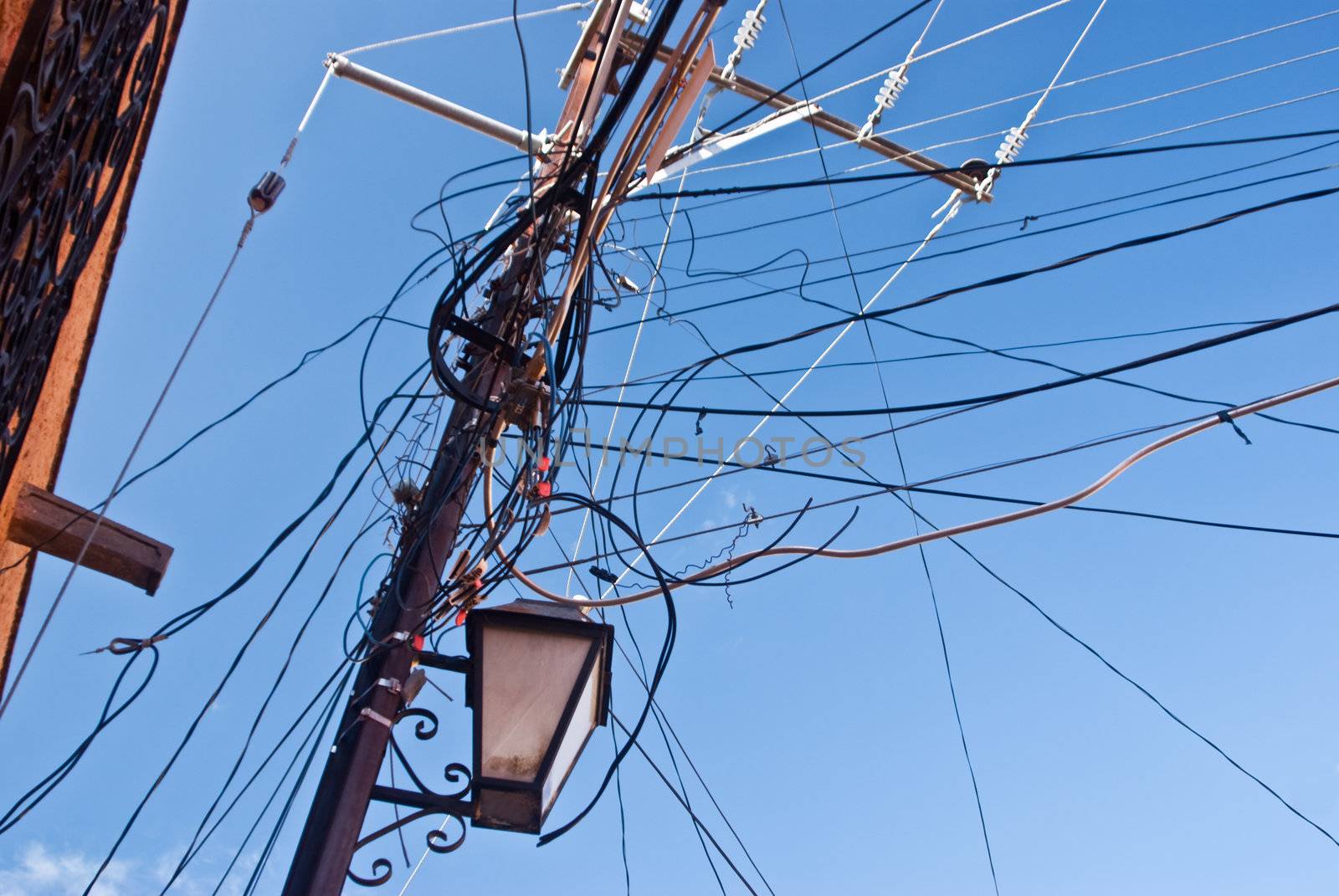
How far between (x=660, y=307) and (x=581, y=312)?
1125 mm

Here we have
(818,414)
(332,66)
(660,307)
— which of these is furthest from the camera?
(332,66)

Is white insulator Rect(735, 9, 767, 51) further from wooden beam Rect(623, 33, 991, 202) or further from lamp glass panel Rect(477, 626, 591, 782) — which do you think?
lamp glass panel Rect(477, 626, 591, 782)

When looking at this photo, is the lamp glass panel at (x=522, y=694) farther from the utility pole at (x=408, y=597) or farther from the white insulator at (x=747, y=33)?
the white insulator at (x=747, y=33)

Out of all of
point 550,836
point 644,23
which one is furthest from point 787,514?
point 644,23

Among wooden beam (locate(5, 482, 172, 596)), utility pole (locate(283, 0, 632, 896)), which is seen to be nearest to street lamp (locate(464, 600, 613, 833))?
utility pole (locate(283, 0, 632, 896))

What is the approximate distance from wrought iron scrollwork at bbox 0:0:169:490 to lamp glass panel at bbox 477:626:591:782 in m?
1.43

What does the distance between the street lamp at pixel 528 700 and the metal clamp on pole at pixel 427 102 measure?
3495 millimetres

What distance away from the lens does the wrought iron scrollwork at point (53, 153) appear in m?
2.20

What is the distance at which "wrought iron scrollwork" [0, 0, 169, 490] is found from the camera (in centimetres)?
220

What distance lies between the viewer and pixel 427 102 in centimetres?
586

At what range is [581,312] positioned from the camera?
3.93m

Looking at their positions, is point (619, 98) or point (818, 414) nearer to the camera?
point (619, 98)

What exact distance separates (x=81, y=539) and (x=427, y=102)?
3324mm

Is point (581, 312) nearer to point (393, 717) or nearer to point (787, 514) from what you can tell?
point (787, 514)
